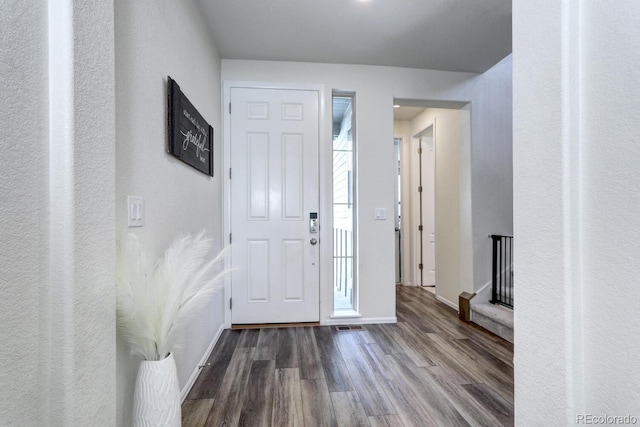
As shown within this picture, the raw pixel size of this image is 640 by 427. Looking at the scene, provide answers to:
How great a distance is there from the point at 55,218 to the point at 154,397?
2.18 feet

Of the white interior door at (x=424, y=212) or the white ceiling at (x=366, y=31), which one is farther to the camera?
the white interior door at (x=424, y=212)

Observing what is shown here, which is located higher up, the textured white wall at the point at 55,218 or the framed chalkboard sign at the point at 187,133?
the framed chalkboard sign at the point at 187,133

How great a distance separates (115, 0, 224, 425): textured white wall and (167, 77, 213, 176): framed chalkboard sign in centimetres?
5

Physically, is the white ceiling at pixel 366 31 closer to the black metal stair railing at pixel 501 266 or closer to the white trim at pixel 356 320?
the black metal stair railing at pixel 501 266

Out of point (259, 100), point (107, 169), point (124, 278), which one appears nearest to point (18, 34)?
point (107, 169)

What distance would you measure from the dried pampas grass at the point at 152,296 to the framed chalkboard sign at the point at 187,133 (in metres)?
0.76

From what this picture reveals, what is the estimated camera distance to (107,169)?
90 cm

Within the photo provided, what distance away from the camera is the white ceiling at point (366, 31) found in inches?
82.3

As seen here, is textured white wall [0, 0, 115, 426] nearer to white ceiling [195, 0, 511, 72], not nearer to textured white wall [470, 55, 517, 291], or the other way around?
white ceiling [195, 0, 511, 72]

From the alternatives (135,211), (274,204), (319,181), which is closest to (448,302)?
(319,181)

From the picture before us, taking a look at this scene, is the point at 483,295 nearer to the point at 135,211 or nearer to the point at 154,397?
the point at 154,397

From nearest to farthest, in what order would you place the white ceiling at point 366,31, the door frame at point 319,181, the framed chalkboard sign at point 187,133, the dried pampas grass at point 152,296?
the dried pampas grass at point 152,296 < the framed chalkboard sign at point 187,133 < the white ceiling at point 366,31 < the door frame at point 319,181

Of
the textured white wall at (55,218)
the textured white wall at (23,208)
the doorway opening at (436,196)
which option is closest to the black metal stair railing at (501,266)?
the doorway opening at (436,196)

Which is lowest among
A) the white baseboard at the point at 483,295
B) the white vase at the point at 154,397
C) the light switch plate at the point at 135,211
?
the white baseboard at the point at 483,295
